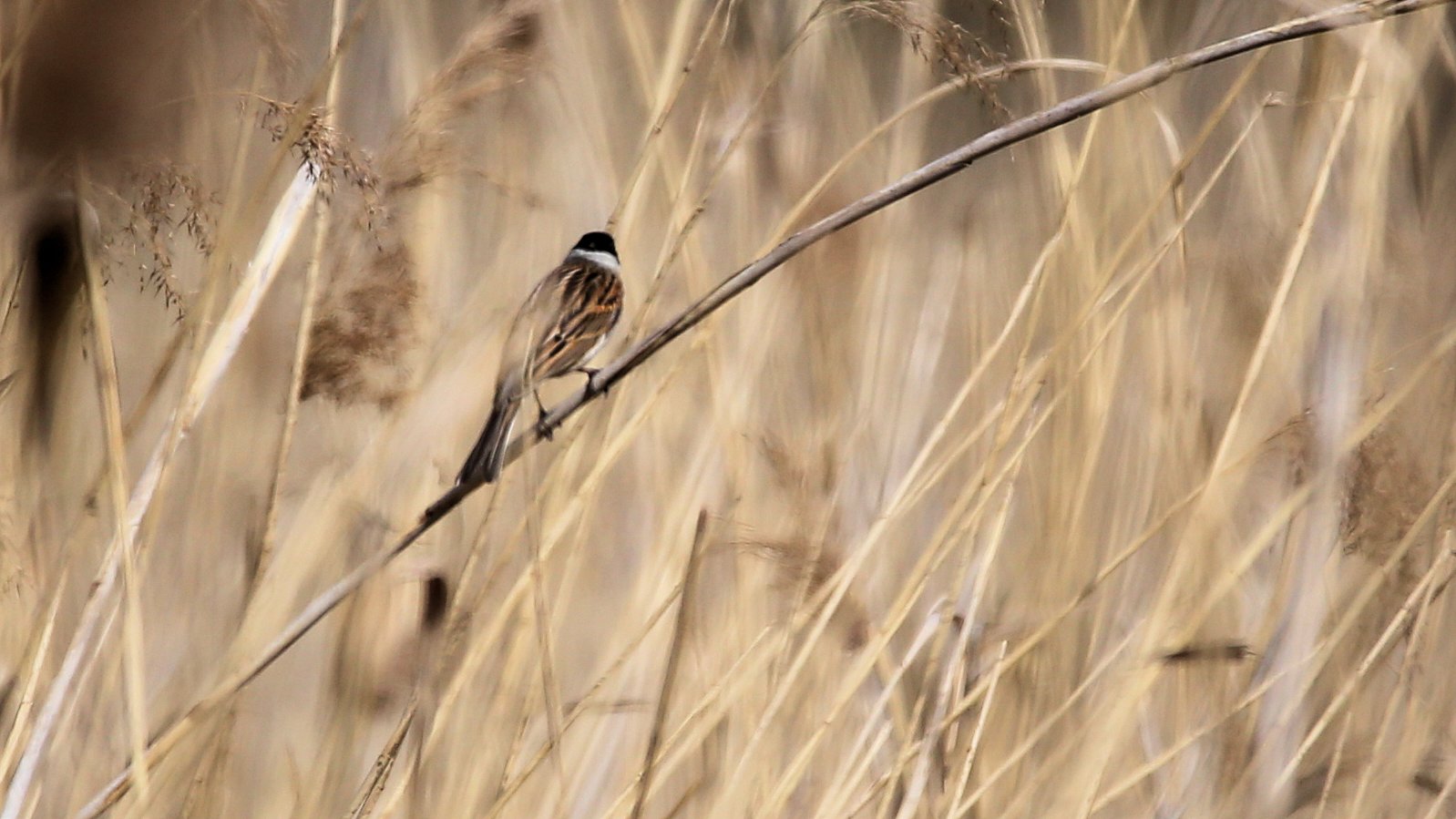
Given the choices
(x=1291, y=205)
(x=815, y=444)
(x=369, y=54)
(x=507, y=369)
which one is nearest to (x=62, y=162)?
(x=507, y=369)

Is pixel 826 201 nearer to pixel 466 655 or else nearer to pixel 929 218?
pixel 929 218

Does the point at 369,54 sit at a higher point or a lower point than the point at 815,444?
higher

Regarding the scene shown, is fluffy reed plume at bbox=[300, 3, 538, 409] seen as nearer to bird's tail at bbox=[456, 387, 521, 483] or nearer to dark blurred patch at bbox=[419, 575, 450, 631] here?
bird's tail at bbox=[456, 387, 521, 483]

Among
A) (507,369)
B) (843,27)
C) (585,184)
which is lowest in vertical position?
(507,369)

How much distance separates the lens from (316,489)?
4.52 feet

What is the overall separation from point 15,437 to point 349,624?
36cm

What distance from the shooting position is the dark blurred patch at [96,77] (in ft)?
2.47

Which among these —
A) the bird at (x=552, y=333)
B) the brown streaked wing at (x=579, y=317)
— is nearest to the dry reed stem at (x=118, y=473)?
the bird at (x=552, y=333)

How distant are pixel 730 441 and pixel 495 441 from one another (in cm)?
27

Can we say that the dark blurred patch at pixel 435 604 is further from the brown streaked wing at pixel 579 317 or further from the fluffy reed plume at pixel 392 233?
the brown streaked wing at pixel 579 317

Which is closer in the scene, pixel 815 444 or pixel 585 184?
pixel 815 444

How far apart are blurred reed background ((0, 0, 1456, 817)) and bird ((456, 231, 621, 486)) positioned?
74mm

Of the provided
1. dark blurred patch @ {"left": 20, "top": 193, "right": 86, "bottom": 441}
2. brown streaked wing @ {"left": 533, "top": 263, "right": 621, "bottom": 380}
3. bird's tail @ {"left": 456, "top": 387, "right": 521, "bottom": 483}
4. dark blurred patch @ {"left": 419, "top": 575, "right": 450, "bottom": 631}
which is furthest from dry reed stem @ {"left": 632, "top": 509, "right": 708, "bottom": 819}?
brown streaked wing @ {"left": 533, "top": 263, "right": 621, "bottom": 380}

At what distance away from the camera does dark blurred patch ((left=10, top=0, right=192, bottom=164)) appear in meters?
0.75
